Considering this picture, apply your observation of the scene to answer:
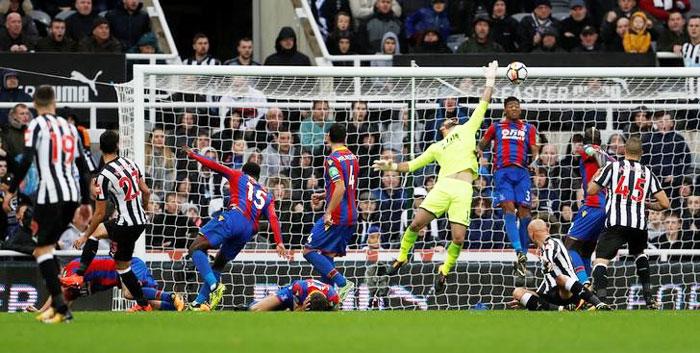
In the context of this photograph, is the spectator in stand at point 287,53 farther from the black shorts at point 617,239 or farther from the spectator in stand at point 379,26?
the black shorts at point 617,239

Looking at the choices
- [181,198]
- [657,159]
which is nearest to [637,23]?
[657,159]

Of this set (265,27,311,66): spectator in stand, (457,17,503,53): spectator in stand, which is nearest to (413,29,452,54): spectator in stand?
(457,17,503,53): spectator in stand

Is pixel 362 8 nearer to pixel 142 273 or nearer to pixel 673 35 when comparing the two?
pixel 673 35

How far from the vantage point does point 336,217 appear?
17.2 m

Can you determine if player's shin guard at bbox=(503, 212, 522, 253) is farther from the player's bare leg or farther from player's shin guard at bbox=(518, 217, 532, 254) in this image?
the player's bare leg

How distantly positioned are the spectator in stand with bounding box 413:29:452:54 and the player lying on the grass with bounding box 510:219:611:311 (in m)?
5.55

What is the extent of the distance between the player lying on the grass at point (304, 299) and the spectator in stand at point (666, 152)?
552 cm

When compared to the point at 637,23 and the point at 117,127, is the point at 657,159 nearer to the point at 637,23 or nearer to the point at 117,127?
the point at 637,23

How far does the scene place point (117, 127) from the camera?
20.9 m

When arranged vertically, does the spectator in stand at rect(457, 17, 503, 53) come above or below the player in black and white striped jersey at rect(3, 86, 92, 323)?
above

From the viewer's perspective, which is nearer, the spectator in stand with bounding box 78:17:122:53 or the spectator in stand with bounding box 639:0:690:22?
the spectator in stand with bounding box 78:17:122:53

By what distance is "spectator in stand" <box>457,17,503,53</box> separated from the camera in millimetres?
21766

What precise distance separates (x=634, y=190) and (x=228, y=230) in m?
4.49

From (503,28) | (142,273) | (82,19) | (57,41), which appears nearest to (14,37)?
(57,41)
